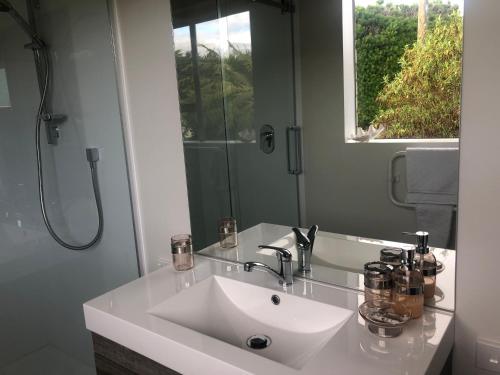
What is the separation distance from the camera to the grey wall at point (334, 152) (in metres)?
1.23

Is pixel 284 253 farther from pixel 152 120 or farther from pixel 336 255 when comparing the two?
pixel 152 120

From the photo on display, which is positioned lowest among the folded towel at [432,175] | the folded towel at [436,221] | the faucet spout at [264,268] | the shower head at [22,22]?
the faucet spout at [264,268]

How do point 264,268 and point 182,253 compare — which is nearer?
point 264,268

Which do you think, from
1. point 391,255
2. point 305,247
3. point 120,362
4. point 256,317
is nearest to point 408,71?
point 391,255

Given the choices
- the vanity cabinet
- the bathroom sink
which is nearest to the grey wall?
the bathroom sink

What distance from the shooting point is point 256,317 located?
135 cm

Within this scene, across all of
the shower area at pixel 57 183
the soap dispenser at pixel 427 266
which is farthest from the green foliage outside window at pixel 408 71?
the shower area at pixel 57 183

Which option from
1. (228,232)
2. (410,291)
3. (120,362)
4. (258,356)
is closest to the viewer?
(258,356)

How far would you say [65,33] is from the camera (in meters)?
1.93

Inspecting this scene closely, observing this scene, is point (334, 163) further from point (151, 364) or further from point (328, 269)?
point (151, 364)

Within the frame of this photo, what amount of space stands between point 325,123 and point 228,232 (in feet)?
2.06

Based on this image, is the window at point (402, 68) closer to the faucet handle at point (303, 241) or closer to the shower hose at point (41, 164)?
the faucet handle at point (303, 241)

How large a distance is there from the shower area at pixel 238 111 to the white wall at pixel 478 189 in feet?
1.70

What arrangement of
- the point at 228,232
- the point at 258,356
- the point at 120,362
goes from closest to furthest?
the point at 258,356 → the point at 120,362 → the point at 228,232
